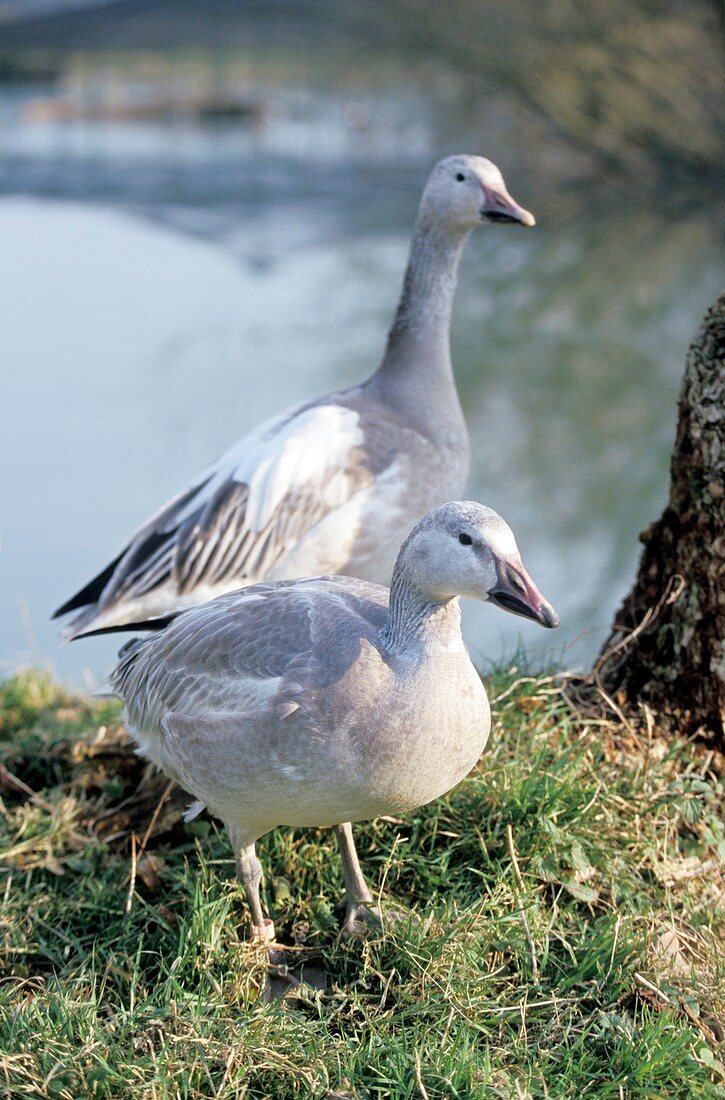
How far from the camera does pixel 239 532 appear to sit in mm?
3686

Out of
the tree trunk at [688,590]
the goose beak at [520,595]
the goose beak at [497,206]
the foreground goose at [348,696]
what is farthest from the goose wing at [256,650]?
the goose beak at [497,206]

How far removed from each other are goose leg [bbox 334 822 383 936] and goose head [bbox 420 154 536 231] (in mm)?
2087

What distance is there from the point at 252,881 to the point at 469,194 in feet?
7.60

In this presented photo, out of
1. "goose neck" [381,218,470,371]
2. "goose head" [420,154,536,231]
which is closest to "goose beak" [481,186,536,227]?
"goose head" [420,154,536,231]

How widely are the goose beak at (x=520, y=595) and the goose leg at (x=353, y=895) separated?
701 millimetres

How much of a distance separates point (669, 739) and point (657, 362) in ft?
19.7

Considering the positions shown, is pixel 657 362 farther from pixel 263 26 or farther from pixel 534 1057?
pixel 263 26

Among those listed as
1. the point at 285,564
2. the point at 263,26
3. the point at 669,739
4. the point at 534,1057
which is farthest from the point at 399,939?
the point at 263,26

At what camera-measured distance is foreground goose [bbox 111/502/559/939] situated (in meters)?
2.30

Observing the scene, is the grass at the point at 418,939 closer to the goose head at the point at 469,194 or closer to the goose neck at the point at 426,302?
the goose neck at the point at 426,302

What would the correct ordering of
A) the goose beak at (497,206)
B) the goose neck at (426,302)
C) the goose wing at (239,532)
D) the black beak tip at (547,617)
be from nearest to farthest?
the black beak tip at (547,617), the goose wing at (239,532), the goose beak at (497,206), the goose neck at (426,302)

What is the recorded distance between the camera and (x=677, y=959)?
8.41 ft

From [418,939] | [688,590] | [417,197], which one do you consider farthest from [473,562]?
[417,197]

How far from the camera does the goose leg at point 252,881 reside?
2639 millimetres
